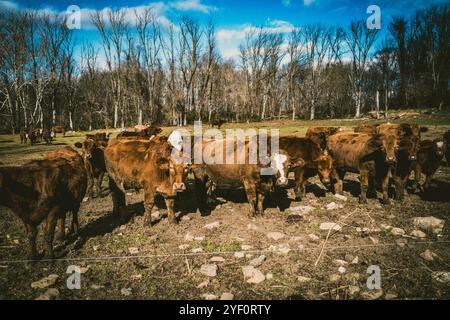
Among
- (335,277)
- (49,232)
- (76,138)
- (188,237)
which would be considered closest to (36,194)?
(49,232)

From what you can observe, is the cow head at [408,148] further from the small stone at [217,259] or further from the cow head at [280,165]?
the small stone at [217,259]

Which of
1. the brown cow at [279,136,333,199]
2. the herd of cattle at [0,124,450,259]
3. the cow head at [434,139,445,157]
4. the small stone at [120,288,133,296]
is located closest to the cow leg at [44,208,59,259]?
the herd of cattle at [0,124,450,259]

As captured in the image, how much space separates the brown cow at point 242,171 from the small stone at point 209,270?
253 cm

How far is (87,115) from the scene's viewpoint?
54.4 meters

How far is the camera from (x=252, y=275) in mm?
4785

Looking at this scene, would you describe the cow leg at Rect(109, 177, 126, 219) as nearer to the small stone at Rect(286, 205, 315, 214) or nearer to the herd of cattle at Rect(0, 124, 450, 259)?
the herd of cattle at Rect(0, 124, 450, 259)

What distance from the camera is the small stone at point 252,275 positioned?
184 inches

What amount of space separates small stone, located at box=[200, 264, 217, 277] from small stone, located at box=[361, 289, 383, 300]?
7.51ft

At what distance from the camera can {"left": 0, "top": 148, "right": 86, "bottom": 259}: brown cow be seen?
16.8ft

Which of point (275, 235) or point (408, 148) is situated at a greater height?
point (408, 148)

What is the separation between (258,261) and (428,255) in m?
3.02

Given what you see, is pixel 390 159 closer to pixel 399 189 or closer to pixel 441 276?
pixel 399 189
